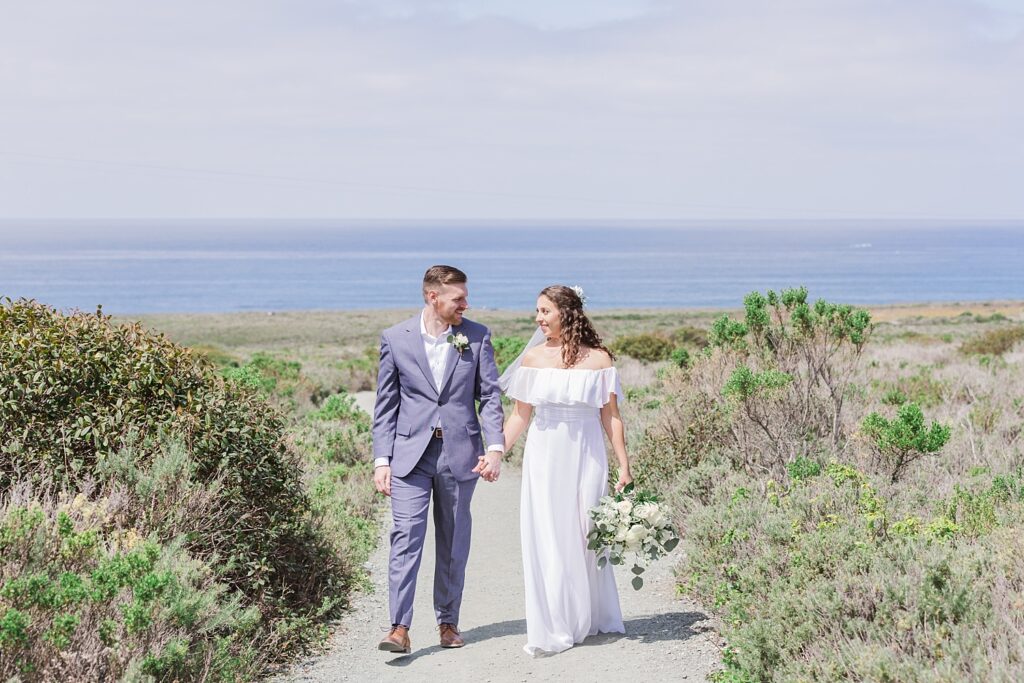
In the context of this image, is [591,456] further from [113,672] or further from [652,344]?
[652,344]

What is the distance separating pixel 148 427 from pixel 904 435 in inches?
231

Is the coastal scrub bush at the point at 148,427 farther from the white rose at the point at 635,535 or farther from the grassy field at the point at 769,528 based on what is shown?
the white rose at the point at 635,535

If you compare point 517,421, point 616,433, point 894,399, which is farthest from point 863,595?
point 894,399

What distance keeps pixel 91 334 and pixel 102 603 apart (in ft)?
7.73

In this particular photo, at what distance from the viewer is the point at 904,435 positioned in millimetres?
8492

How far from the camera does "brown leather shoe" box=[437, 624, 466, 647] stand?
21.6 feet

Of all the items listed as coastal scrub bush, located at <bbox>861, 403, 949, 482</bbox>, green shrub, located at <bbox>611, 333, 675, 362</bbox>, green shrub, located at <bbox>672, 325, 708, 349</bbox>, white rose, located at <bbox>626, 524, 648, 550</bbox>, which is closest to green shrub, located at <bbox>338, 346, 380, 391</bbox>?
green shrub, located at <bbox>611, 333, 675, 362</bbox>

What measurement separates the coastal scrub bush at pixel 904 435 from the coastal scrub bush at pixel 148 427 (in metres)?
4.85

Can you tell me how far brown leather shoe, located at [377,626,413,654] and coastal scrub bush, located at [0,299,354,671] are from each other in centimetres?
73

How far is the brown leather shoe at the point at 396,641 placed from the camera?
631cm

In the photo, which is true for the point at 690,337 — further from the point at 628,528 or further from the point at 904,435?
the point at 628,528

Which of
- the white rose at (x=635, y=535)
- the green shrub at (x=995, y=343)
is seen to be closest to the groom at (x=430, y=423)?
the white rose at (x=635, y=535)

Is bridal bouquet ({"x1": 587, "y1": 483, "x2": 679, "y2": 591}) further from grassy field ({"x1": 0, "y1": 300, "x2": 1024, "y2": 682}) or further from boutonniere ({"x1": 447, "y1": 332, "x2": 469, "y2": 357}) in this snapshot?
boutonniere ({"x1": 447, "y1": 332, "x2": 469, "y2": 357})

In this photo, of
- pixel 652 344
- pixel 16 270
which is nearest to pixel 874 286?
pixel 652 344
